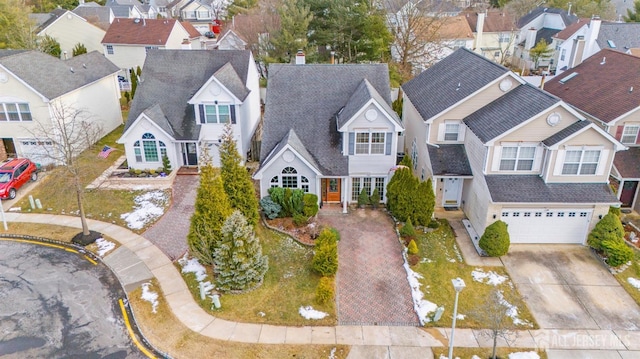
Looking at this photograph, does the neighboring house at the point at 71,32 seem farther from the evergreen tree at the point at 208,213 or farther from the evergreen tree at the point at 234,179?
the evergreen tree at the point at 208,213

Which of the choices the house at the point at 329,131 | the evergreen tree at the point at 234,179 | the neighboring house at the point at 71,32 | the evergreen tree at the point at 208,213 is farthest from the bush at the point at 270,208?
the neighboring house at the point at 71,32

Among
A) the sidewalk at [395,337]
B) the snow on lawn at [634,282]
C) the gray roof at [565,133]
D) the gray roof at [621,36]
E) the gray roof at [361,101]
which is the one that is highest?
the gray roof at [621,36]

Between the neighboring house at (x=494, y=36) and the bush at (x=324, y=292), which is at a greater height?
the neighboring house at (x=494, y=36)

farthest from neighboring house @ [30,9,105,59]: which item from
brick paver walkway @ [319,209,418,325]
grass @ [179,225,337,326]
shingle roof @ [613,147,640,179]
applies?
shingle roof @ [613,147,640,179]

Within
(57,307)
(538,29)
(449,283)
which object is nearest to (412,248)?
(449,283)

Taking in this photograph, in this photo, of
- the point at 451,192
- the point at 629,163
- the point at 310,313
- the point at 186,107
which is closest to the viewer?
the point at 310,313

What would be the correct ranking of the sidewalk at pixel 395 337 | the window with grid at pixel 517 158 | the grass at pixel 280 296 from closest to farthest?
the sidewalk at pixel 395 337 → the grass at pixel 280 296 → the window with grid at pixel 517 158

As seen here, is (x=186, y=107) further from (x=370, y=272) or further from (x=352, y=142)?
(x=370, y=272)
